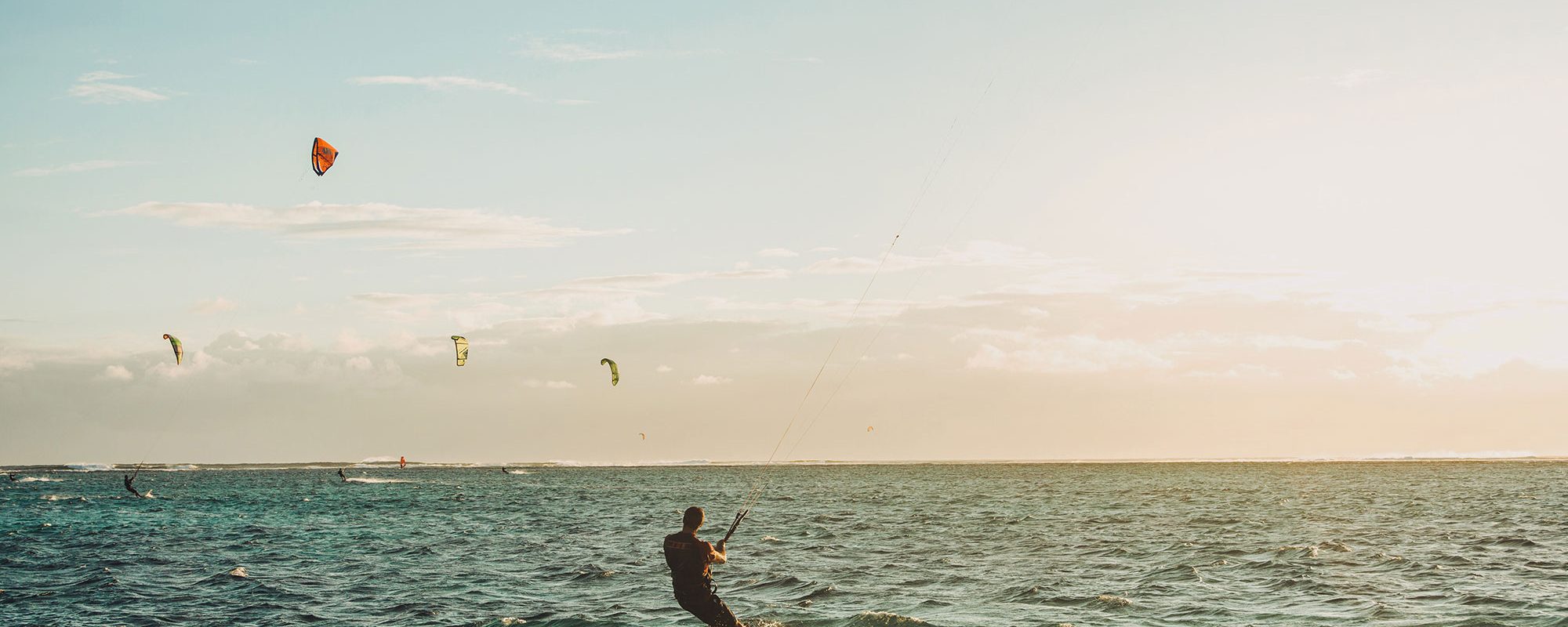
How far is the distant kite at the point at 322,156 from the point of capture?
2977cm

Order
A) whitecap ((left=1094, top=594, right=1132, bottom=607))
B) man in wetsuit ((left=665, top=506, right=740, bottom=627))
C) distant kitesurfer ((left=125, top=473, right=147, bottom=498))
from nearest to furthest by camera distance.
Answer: man in wetsuit ((left=665, top=506, right=740, bottom=627))
whitecap ((left=1094, top=594, right=1132, bottom=607))
distant kitesurfer ((left=125, top=473, right=147, bottom=498))

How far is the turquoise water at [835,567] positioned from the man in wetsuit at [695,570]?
19.1 feet

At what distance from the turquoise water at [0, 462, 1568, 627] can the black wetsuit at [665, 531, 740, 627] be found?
582cm

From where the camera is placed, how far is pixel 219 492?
286 feet

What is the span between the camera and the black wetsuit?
14055mm

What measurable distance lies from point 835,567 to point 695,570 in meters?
14.8

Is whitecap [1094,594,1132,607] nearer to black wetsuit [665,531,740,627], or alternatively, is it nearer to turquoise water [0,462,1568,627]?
turquoise water [0,462,1568,627]

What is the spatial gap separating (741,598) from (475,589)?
235 inches

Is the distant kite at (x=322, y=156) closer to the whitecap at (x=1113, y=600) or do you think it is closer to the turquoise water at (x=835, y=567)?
the turquoise water at (x=835, y=567)

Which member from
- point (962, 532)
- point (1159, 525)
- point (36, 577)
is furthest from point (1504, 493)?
point (36, 577)

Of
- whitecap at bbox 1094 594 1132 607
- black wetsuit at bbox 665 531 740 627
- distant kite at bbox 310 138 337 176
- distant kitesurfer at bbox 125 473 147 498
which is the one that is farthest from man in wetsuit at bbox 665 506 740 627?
distant kitesurfer at bbox 125 473 147 498

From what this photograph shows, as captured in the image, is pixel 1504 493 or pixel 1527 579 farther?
pixel 1504 493

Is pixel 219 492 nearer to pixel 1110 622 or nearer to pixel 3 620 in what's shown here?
pixel 3 620

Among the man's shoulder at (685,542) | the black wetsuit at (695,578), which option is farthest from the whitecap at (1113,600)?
the man's shoulder at (685,542)
